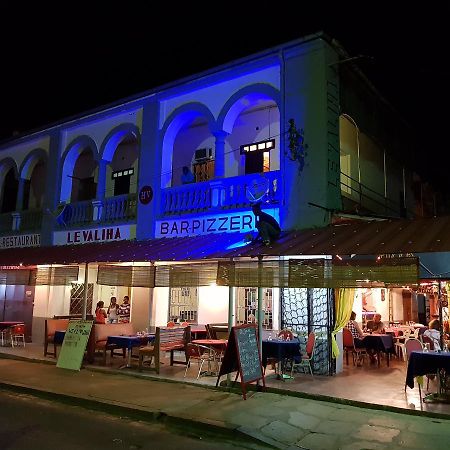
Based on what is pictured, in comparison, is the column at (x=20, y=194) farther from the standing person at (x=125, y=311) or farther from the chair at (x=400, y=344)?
the chair at (x=400, y=344)

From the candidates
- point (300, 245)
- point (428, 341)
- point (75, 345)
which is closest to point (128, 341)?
point (75, 345)

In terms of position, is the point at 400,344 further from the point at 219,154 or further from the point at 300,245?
the point at 219,154

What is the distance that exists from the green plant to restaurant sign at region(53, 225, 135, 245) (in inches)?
218

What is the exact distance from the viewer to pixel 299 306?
1163 centimetres

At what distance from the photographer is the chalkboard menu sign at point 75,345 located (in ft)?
39.7

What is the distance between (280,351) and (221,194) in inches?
171

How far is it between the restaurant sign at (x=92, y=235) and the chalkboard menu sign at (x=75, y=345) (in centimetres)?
296

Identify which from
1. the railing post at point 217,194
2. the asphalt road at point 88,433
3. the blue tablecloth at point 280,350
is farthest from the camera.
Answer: the railing post at point 217,194

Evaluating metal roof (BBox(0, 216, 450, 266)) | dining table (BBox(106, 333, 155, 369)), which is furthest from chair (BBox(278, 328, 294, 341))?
dining table (BBox(106, 333, 155, 369))

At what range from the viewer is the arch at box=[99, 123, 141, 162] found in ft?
49.4

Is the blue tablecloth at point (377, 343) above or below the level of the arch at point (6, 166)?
below

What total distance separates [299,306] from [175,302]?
18.2 feet

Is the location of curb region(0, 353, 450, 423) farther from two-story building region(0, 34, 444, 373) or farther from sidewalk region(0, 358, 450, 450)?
two-story building region(0, 34, 444, 373)

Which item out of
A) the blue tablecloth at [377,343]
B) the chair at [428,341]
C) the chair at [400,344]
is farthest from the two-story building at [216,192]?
the chair at [400,344]
